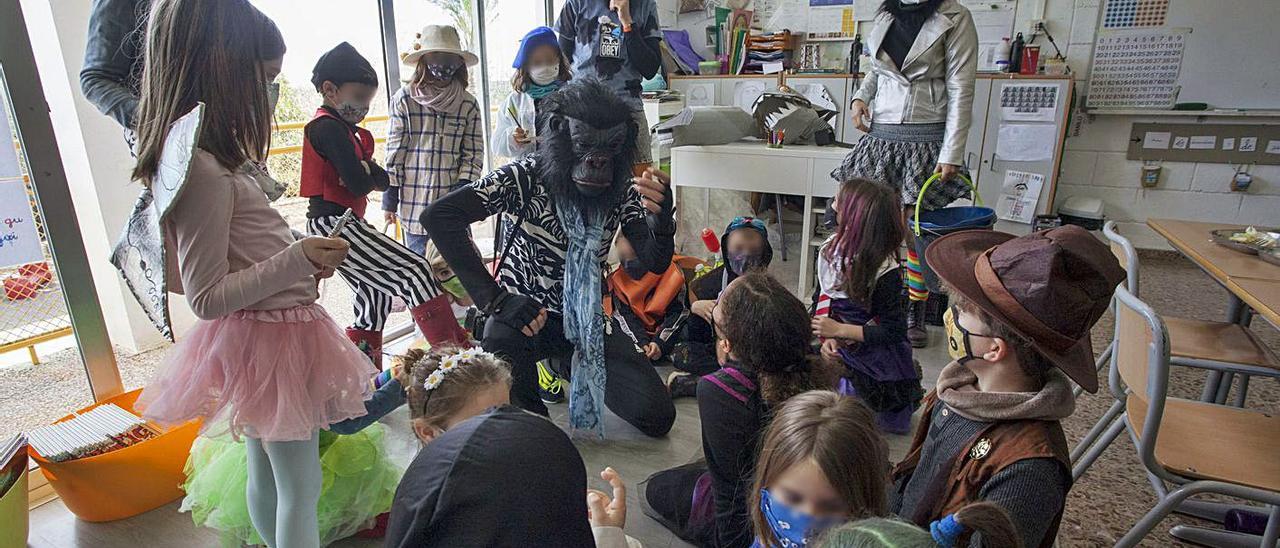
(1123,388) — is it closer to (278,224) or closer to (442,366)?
(442,366)

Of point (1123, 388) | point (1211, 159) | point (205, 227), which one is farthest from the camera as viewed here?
point (1211, 159)

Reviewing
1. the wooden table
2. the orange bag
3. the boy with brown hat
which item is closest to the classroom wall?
the wooden table

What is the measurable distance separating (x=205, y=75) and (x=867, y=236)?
68.3 inches

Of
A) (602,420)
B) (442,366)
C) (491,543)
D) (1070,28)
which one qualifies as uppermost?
(1070,28)

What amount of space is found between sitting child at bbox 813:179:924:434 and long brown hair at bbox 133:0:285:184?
5.30ft

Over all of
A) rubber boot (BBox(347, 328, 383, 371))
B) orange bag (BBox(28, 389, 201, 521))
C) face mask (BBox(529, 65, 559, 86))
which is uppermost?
face mask (BBox(529, 65, 559, 86))

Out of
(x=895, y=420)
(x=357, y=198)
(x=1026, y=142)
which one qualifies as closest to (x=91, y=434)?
(x=357, y=198)

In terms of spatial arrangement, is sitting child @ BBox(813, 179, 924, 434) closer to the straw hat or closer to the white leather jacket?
the white leather jacket

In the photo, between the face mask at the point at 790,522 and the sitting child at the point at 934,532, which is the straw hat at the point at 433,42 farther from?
the sitting child at the point at 934,532

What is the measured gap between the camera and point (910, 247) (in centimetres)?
270

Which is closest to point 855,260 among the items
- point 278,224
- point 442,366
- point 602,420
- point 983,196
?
point 602,420

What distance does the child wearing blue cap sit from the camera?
2.67 metres

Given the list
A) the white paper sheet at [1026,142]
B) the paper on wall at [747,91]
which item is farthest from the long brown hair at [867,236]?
the paper on wall at [747,91]

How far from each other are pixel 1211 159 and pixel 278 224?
5046 mm
